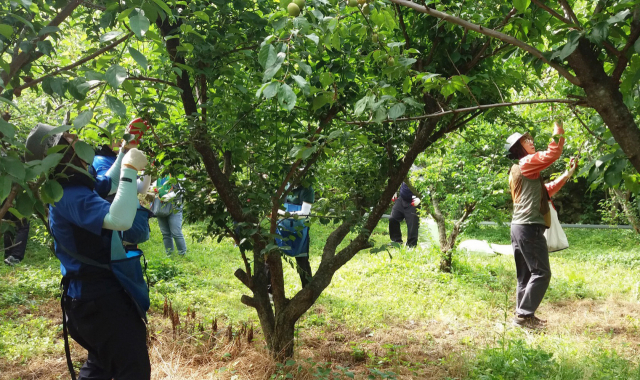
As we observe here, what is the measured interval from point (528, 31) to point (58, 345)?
162 inches

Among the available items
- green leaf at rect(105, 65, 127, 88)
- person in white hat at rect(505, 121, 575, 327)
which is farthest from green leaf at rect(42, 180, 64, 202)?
person in white hat at rect(505, 121, 575, 327)

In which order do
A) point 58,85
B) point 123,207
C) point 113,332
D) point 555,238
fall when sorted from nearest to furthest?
1. point 58,85
2. point 123,207
3. point 113,332
4. point 555,238

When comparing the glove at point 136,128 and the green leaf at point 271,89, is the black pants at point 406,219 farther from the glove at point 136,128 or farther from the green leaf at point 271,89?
the green leaf at point 271,89

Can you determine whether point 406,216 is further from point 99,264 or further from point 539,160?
point 99,264

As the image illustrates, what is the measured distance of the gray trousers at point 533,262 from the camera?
4.50 meters

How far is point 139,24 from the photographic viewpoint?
1.51m

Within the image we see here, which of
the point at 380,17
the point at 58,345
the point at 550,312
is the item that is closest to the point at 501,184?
the point at 550,312

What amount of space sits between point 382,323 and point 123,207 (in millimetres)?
3181

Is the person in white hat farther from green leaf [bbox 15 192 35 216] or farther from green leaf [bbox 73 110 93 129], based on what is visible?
green leaf [bbox 15 192 35 216]

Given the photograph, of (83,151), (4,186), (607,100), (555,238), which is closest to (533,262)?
(555,238)

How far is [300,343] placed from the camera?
4.00 metres

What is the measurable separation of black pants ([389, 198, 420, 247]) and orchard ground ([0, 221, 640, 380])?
1714 mm

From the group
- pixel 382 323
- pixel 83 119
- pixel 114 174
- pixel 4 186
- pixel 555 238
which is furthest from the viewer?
pixel 555 238

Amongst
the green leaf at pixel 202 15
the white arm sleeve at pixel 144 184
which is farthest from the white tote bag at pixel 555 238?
the green leaf at pixel 202 15
